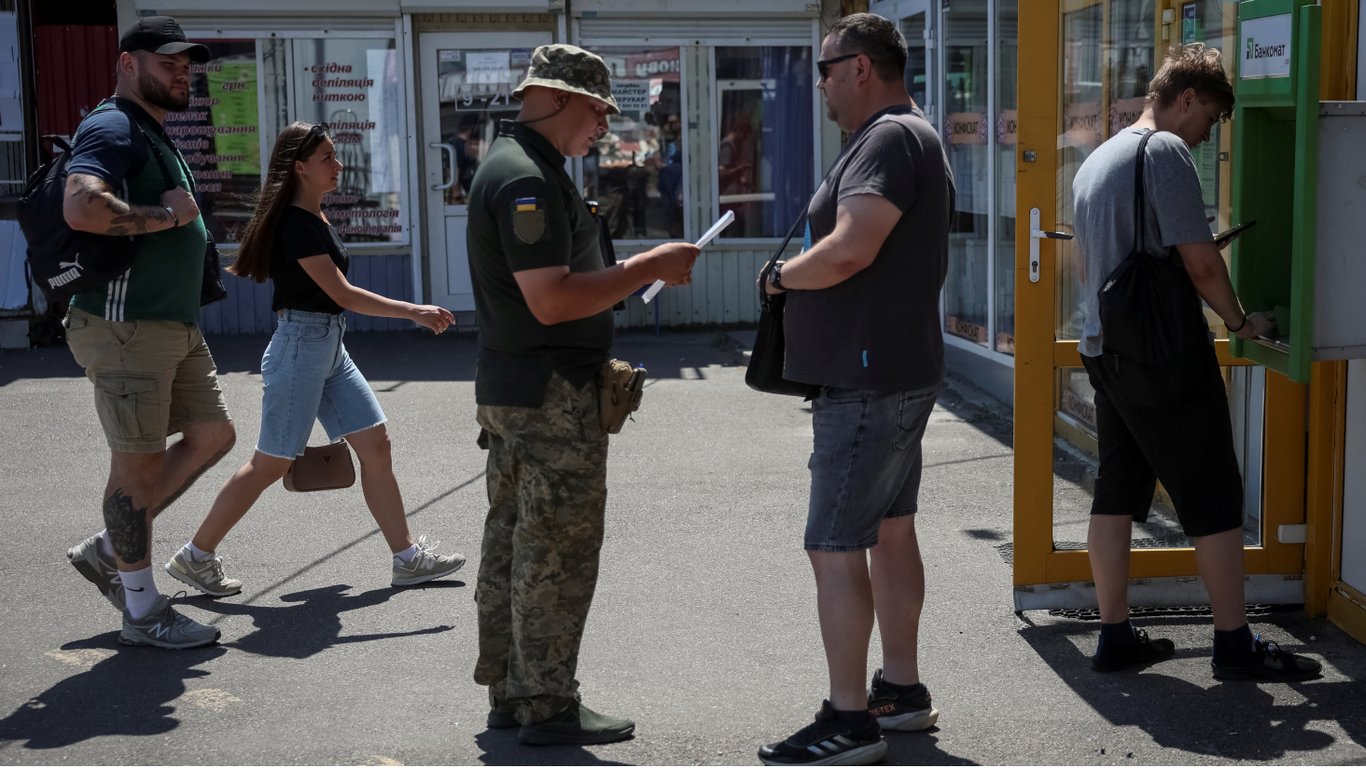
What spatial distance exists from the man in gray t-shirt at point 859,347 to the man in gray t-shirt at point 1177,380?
745 millimetres

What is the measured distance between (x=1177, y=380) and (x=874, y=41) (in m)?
1.35

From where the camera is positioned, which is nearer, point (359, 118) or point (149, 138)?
point (149, 138)

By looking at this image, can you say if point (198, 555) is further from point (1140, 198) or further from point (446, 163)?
point (446, 163)

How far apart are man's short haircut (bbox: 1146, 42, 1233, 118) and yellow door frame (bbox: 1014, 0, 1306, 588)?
0.58m

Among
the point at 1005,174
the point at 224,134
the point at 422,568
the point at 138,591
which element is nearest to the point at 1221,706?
the point at 422,568

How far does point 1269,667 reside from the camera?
4.33 m

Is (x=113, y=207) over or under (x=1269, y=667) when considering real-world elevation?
over

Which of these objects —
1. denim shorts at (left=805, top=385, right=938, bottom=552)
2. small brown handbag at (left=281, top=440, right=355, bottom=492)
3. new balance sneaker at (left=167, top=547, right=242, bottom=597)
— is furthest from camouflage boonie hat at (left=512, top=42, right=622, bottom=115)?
new balance sneaker at (left=167, top=547, right=242, bottom=597)

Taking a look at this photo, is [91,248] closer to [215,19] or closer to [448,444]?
[448,444]

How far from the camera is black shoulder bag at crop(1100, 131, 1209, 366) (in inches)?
165

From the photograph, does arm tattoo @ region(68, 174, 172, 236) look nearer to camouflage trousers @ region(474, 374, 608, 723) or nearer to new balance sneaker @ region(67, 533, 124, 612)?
new balance sneaker @ region(67, 533, 124, 612)

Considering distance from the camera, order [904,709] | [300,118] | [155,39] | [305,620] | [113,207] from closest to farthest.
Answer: [904,709] → [113,207] → [155,39] → [305,620] → [300,118]

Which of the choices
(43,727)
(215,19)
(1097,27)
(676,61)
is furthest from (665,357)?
(43,727)

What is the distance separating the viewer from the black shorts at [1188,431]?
167 inches
